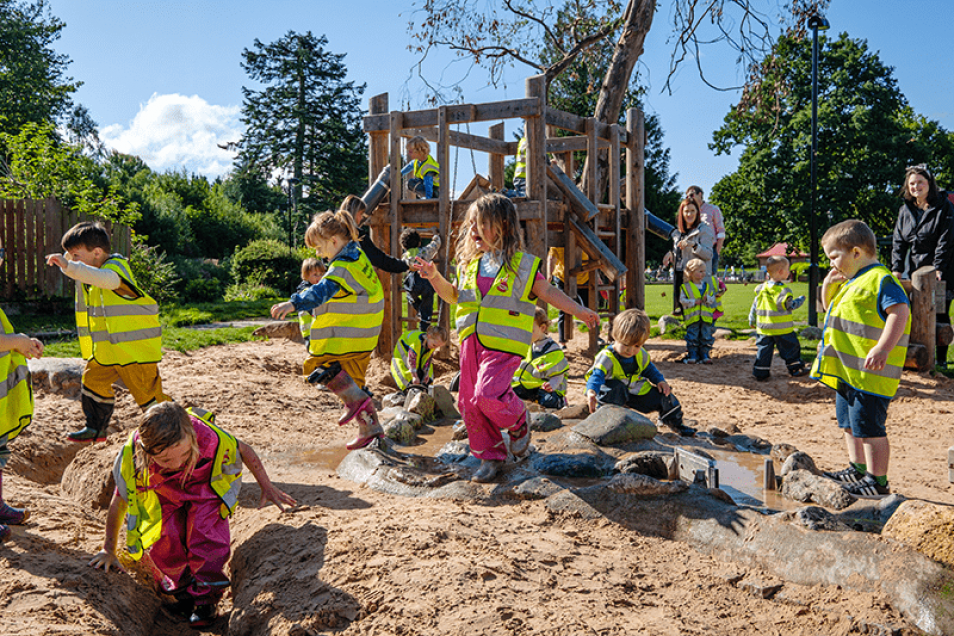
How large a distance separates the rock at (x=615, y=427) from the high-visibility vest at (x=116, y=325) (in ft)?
10.2

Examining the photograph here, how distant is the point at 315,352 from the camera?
5.19 m

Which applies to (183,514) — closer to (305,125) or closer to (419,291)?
(419,291)

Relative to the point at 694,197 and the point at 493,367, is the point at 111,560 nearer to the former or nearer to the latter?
the point at 493,367

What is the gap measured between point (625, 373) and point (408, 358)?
253 centimetres

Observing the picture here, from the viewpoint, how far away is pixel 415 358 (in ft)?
24.4

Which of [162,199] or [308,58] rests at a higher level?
[308,58]

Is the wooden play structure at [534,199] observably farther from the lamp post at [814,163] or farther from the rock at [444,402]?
the lamp post at [814,163]

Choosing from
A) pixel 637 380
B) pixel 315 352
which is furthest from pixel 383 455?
pixel 637 380

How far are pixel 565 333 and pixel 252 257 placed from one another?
16.5 m

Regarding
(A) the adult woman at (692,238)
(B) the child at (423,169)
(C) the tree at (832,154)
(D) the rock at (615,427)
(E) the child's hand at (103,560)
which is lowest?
(E) the child's hand at (103,560)

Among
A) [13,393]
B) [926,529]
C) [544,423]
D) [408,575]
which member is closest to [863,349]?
[926,529]

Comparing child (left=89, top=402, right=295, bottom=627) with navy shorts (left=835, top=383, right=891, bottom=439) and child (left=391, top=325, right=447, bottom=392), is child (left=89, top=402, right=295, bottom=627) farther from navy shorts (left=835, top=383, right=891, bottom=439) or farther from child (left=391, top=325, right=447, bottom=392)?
child (left=391, top=325, right=447, bottom=392)

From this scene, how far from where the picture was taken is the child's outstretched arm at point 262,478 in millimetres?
3707

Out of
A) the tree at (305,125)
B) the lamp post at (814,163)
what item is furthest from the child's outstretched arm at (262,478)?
the tree at (305,125)
